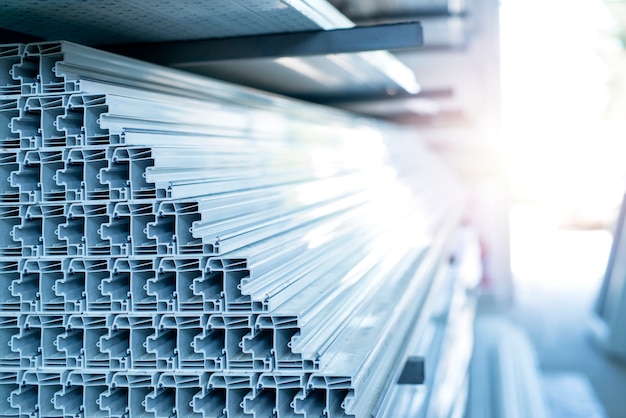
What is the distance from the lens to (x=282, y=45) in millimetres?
1732

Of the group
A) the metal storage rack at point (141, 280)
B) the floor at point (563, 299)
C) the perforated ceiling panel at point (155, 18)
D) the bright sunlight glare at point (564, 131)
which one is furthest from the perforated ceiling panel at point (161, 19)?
the bright sunlight glare at point (564, 131)

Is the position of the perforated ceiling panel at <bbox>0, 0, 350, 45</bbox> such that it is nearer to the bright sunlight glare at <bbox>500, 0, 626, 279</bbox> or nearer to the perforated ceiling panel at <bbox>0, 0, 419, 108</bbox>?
the perforated ceiling panel at <bbox>0, 0, 419, 108</bbox>

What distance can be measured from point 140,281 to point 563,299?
5588 mm

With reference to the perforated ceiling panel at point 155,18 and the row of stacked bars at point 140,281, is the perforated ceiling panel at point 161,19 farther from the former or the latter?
the row of stacked bars at point 140,281

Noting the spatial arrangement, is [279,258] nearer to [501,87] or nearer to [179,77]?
[179,77]

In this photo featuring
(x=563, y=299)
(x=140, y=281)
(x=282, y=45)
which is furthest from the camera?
(x=563, y=299)

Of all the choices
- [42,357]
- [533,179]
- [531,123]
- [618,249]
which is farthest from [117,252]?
[533,179]

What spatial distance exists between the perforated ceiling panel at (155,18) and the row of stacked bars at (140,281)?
5.0 inches

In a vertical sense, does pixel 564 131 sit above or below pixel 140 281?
above

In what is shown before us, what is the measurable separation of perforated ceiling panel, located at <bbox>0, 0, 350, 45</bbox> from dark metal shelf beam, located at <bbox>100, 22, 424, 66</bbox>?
0.03 metres

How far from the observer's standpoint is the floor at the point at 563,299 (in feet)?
14.0

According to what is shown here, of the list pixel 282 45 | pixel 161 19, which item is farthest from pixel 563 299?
pixel 161 19

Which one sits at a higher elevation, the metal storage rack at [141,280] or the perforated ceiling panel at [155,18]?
the perforated ceiling panel at [155,18]

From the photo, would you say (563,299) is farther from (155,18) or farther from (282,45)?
(155,18)
